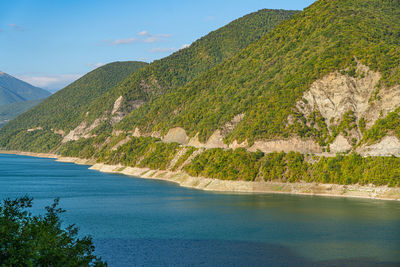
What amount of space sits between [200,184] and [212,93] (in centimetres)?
6245

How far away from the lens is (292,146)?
112m

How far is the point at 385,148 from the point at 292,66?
45655 mm

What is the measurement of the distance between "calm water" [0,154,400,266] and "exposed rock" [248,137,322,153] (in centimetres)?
1705

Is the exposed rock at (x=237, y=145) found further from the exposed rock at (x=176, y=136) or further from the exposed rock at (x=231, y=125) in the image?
the exposed rock at (x=176, y=136)

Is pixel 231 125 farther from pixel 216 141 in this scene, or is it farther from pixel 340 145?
pixel 340 145

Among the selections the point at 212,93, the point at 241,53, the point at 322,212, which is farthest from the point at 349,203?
the point at 241,53

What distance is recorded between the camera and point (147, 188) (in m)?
117

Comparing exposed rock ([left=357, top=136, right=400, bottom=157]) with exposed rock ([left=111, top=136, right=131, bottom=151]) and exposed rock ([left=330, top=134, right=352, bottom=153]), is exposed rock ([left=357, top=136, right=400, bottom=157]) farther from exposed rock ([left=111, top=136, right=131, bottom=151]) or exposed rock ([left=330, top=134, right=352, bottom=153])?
exposed rock ([left=111, top=136, right=131, bottom=151])

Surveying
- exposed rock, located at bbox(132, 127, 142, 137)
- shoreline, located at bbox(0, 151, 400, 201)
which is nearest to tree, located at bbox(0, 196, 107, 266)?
shoreline, located at bbox(0, 151, 400, 201)

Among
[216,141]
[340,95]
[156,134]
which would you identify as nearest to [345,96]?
[340,95]

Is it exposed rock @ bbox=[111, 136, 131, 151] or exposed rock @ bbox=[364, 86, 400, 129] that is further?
exposed rock @ bbox=[111, 136, 131, 151]

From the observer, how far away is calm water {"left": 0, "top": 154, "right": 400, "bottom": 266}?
50938 mm

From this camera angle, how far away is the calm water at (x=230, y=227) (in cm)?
5094

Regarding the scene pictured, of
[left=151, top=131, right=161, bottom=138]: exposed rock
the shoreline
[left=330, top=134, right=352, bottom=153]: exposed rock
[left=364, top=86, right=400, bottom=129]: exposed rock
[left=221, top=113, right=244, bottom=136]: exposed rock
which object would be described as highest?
[left=364, top=86, right=400, bottom=129]: exposed rock
